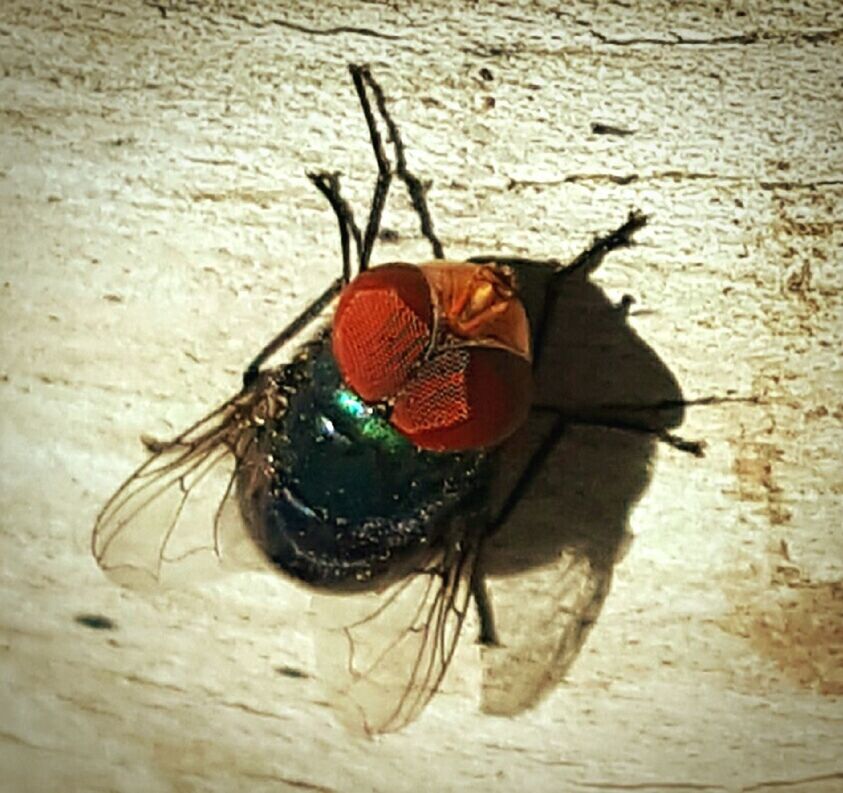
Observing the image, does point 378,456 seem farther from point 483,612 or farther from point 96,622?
point 96,622

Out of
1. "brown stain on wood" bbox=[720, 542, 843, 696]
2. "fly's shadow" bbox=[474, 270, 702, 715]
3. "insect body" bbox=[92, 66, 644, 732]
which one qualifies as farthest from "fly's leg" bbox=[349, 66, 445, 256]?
"brown stain on wood" bbox=[720, 542, 843, 696]

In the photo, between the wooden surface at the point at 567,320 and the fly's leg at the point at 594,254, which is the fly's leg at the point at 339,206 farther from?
the fly's leg at the point at 594,254

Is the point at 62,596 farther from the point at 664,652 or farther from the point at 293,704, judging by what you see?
the point at 664,652

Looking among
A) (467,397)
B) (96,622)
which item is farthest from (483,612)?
(96,622)

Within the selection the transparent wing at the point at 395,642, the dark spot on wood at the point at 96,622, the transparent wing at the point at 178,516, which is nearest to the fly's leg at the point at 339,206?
the transparent wing at the point at 178,516

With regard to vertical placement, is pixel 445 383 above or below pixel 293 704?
above

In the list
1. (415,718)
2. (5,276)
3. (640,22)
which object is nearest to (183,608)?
(415,718)

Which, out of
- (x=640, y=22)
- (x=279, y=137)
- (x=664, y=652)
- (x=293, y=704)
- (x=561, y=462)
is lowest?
(x=293, y=704)
